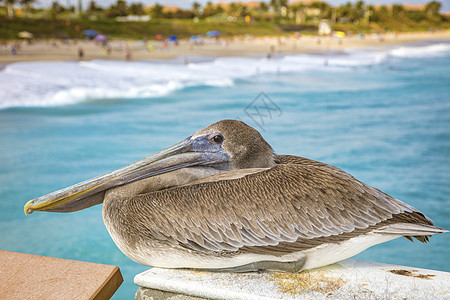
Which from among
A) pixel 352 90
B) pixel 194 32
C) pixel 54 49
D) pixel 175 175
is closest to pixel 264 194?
pixel 175 175

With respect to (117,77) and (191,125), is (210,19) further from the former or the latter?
(191,125)

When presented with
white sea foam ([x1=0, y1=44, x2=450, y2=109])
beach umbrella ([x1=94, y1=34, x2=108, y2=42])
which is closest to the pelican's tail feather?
white sea foam ([x1=0, y1=44, x2=450, y2=109])

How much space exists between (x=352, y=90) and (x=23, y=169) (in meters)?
10.1

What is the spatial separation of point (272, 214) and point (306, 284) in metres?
0.27

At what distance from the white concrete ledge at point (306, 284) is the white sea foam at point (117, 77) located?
10.9m

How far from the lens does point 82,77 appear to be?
554 inches

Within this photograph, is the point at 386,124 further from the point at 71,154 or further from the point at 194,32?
the point at 194,32

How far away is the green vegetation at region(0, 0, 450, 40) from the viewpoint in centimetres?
1520

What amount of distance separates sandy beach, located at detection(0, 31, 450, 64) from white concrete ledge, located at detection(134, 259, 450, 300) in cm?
1404

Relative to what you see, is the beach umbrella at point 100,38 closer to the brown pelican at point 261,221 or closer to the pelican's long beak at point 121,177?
the pelican's long beak at point 121,177

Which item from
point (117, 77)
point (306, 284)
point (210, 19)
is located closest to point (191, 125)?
point (117, 77)

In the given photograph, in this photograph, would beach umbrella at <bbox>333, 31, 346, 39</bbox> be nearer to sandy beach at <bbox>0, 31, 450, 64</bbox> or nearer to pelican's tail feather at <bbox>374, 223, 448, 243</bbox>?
sandy beach at <bbox>0, 31, 450, 64</bbox>

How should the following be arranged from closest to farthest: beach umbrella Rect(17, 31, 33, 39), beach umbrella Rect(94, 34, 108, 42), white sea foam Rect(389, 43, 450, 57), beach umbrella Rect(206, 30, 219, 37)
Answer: beach umbrella Rect(17, 31, 33, 39) < beach umbrella Rect(94, 34, 108, 42) < beach umbrella Rect(206, 30, 219, 37) < white sea foam Rect(389, 43, 450, 57)

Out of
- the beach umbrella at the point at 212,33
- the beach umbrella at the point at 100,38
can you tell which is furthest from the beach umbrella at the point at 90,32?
the beach umbrella at the point at 212,33
